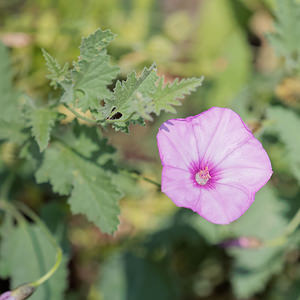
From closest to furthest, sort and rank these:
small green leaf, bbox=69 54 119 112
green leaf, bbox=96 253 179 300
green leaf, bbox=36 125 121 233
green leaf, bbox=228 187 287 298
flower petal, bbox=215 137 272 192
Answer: flower petal, bbox=215 137 272 192 < small green leaf, bbox=69 54 119 112 < green leaf, bbox=36 125 121 233 < green leaf, bbox=228 187 287 298 < green leaf, bbox=96 253 179 300

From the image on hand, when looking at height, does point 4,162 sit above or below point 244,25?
below

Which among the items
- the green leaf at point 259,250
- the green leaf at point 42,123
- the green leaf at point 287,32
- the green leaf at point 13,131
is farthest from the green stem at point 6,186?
the green leaf at point 287,32

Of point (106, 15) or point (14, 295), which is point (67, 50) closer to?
point (106, 15)

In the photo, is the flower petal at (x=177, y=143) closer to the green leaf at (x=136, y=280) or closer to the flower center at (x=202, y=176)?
the flower center at (x=202, y=176)

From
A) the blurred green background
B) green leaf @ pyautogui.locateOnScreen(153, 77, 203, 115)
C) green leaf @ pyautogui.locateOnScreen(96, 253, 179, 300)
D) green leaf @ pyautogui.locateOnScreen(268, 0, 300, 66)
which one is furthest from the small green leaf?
green leaf @ pyautogui.locateOnScreen(96, 253, 179, 300)

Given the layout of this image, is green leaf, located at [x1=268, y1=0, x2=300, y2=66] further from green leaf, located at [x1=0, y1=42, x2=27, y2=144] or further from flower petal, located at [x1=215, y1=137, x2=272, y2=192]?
green leaf, located at [x1=0, y1=42, x2=27, y2=144]

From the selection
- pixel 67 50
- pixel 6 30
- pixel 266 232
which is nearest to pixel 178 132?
pixel 266 232
